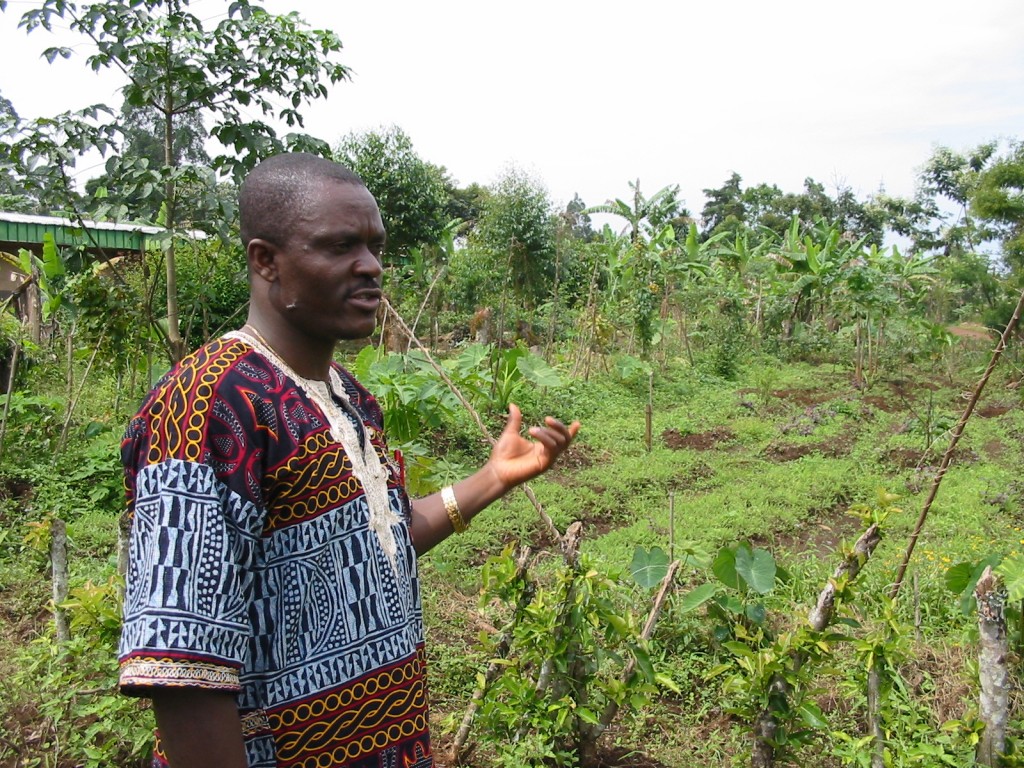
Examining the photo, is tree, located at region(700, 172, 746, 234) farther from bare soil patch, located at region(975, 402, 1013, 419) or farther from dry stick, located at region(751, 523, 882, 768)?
dry stick, located at region(751, 523, 882, 768)

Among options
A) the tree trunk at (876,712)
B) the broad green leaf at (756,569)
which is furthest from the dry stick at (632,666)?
the tree trunk at (876,712)

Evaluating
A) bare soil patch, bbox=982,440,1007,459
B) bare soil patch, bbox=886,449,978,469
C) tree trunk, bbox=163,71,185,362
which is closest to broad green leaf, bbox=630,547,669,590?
tree trunk, bbox=163,71,185,362

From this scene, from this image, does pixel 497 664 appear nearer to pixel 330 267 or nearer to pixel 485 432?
pixel 485 432

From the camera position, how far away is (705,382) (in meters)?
10.4

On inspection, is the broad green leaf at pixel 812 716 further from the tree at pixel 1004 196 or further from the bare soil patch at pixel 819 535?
the tree at pixel 1004 196

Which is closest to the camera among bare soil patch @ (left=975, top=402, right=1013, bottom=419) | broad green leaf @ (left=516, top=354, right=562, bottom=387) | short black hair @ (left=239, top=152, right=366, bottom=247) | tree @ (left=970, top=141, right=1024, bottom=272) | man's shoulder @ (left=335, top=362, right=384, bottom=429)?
short black hair @ (left=239, top=152, right=366, bottom=247)

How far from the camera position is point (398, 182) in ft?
41.8

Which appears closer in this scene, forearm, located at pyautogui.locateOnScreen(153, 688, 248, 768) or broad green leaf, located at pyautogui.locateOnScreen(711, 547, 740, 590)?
forearm, located at pyautogui.locateOnScreen(153, 688, 248, 768)

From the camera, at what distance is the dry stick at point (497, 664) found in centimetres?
227

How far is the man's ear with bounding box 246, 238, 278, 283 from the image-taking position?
46.1 inches

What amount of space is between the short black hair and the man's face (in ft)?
0.04

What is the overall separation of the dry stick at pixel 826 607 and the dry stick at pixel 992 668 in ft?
0.92

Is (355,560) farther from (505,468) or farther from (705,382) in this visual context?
(705,382)

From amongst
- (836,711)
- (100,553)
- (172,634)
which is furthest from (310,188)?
(100,553)
